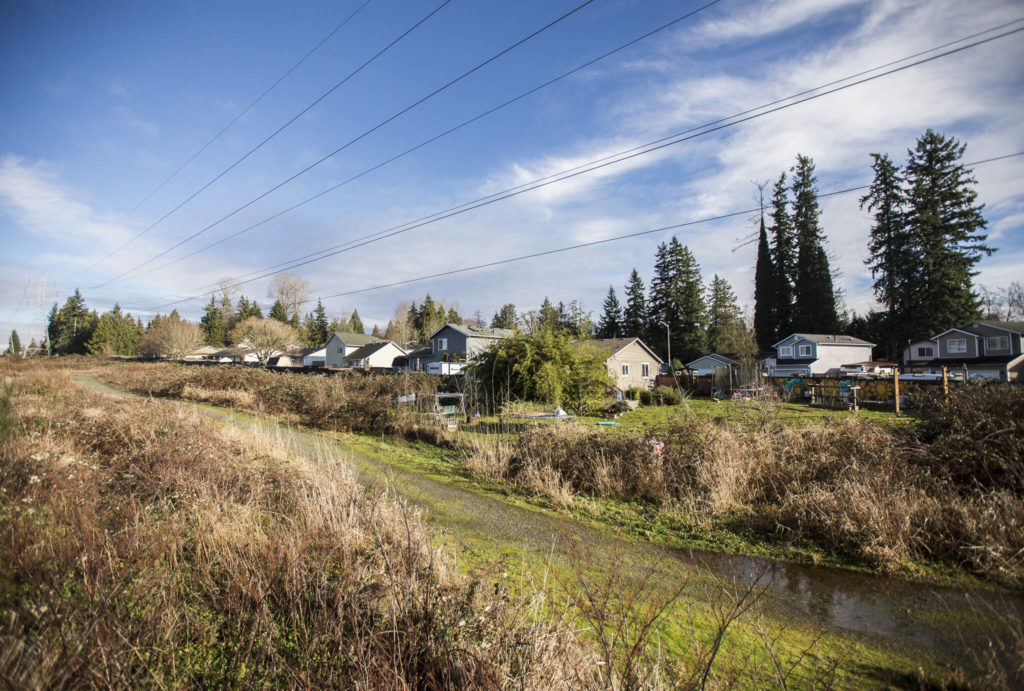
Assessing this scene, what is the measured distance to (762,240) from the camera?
186 feet

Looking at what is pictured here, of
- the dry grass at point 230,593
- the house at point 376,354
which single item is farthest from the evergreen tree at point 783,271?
the dry grass at point 230,593

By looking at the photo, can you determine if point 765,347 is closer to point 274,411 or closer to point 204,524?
point 274,411

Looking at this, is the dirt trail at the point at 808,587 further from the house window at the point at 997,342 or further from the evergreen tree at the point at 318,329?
the evergreen tree at the point at 318,329

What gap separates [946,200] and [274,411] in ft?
192

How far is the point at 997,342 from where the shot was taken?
130 ft

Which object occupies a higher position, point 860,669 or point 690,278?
point 690,278

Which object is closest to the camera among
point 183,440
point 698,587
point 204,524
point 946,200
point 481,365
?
point 204,524

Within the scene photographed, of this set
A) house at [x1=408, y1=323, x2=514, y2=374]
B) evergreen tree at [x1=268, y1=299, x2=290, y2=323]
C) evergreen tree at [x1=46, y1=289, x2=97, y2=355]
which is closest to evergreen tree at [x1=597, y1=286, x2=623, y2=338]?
house at [x1=408, y1=323, x2=514, y2=374]

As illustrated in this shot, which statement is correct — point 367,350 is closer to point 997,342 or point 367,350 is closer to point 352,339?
point 352,339

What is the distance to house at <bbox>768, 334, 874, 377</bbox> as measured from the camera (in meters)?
44.1

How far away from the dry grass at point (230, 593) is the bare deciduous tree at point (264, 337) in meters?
61.8

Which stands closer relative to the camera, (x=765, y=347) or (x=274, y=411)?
(x=274, y=411)

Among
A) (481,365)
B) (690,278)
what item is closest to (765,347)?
(690,278)

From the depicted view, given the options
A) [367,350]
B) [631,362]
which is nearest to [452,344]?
[631,362]
